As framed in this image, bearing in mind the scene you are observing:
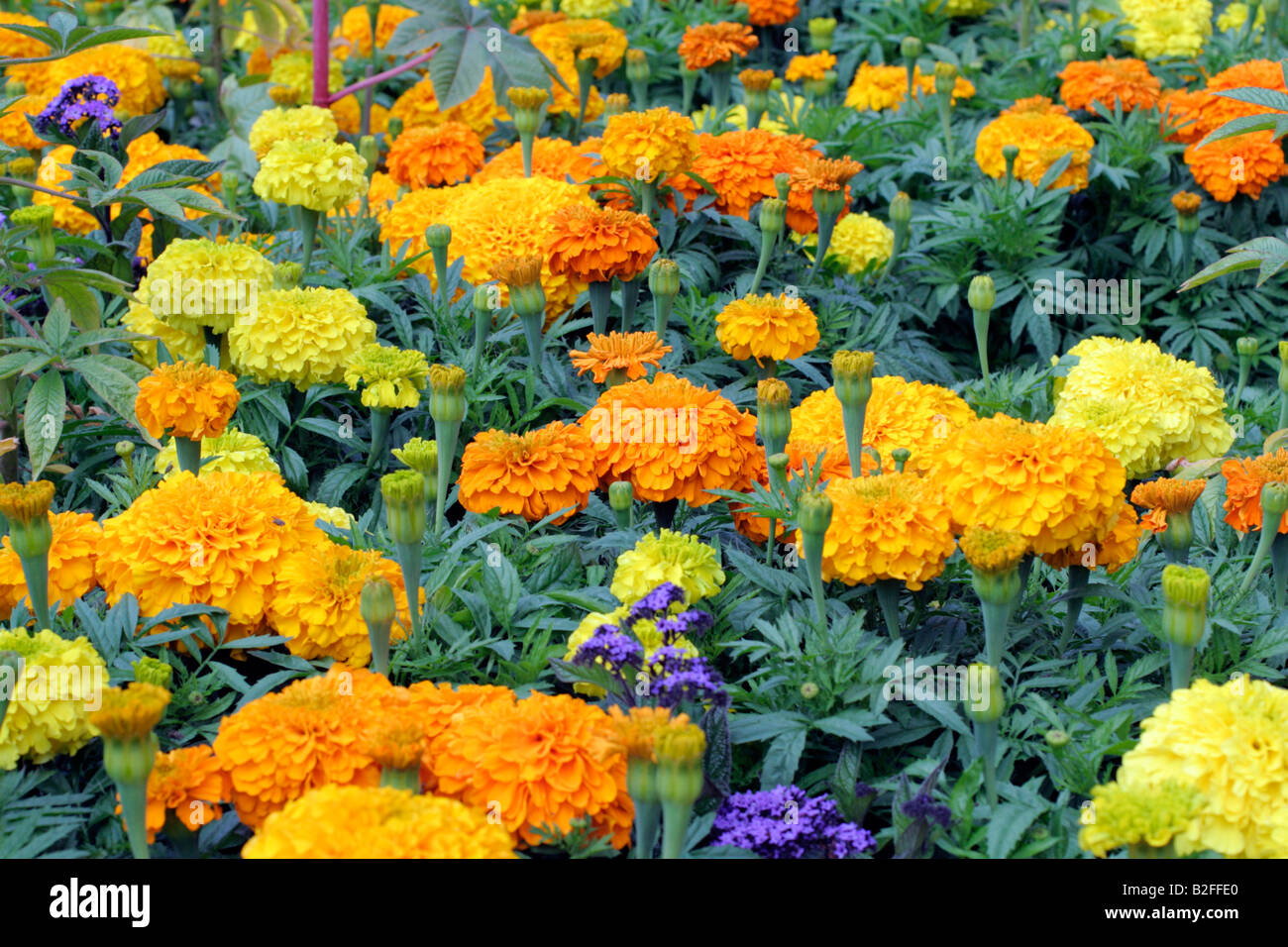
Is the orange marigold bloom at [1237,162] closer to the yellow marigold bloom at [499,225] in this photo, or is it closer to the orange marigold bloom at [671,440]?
the yellow marigold bloom at [499,225]

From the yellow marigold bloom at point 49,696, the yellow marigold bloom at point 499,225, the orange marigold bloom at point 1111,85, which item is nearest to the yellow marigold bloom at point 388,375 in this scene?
the yellow marigold bloom at point 499,225

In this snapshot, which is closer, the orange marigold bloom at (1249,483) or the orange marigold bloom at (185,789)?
the orange marigold bloom at (185,789)

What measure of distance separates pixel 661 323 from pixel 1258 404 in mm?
1482

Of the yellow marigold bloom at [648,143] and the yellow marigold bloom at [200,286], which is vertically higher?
the yellow marigold bloom at [648,143]

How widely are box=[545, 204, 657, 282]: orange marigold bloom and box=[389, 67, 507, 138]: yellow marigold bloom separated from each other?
141 centimetres

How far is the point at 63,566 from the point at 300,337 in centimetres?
73

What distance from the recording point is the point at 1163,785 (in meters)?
1.77

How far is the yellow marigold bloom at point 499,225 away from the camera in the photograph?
327cm

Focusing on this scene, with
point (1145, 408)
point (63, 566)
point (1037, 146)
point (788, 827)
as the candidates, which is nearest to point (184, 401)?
point (63, 566)

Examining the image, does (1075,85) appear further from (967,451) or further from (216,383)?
(216,383)

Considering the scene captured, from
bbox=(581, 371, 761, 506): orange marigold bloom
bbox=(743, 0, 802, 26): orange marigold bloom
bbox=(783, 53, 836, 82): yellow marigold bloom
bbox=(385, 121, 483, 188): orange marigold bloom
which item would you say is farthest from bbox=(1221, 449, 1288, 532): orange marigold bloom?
bbox=(743, 0, 802, 26): orange marigold bloom

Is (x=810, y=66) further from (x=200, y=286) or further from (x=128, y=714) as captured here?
(x=128, y=714)

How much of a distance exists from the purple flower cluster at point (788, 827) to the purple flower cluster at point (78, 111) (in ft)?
7.71

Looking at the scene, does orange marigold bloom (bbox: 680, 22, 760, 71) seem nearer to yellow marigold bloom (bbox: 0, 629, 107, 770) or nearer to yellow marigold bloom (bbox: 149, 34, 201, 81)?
yellow marigold bloom (bbox: 149, 34, 201, 81)
